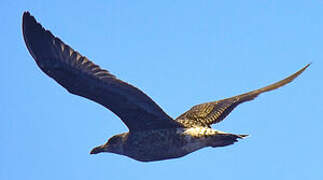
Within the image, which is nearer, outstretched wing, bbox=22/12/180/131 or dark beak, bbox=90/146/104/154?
outstretched wing, bbox=22/12/180/131

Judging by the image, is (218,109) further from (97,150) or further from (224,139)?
(97,150)

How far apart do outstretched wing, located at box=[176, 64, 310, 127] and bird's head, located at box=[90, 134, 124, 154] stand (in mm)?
1321

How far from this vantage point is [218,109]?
12852 mm

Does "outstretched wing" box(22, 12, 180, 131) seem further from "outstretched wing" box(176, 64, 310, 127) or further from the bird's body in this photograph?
"outstretched wing" box(176, 64, 310, 127)

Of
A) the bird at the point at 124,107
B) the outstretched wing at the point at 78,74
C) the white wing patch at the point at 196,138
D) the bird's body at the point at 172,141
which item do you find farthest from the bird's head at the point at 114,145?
the white wing patch at the point at 196,138

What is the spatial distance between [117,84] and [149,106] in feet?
2.60

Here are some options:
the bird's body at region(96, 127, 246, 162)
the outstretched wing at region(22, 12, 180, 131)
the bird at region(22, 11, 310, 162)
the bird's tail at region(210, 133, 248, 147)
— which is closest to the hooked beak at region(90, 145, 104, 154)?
the bird at region(22, 11, 310, 162)

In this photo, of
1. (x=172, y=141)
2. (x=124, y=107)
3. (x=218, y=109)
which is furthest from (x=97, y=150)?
(x=218, y=109)

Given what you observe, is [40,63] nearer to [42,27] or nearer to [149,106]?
[42,27]

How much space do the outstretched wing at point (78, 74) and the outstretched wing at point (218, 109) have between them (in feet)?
5.63

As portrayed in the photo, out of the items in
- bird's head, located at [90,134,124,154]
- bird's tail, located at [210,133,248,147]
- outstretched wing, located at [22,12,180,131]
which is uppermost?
Result: outstretched wing, located at [22,12,180,131]

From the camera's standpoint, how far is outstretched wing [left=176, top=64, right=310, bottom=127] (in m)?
12.5

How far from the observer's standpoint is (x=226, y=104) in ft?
42.2

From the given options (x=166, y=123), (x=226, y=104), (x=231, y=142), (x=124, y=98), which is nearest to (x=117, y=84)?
(x=124, y=98)
